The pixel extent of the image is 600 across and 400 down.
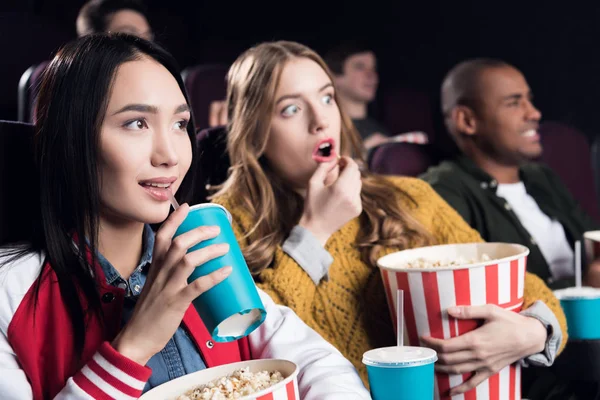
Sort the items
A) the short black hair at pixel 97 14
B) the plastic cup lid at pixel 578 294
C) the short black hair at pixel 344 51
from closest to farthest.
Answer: the plastic cup lid at pixel 578 294, the short black hair at pixel 97 14, the short black hair at pixel 344 51

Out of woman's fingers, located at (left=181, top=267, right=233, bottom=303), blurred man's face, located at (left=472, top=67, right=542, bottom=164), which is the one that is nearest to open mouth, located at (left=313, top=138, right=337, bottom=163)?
woman's fingers, located at (left=181, top=267, right=233, bottom=303)

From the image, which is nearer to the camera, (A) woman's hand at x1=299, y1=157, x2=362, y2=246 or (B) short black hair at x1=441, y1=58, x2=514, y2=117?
(A) woman's hand at x1=299, y1=157, x2=362, y2=246

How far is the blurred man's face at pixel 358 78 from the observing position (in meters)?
4.18

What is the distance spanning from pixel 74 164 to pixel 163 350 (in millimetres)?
287

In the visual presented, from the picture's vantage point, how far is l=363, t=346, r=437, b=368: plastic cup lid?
3.32 ft

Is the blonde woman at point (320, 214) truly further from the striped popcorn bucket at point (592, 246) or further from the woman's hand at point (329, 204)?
the striped popcorn bucket at point (592, 246)

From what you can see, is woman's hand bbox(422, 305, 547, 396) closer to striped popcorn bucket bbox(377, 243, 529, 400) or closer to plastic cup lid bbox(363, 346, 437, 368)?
striped popcorn bucket bbox(377, 243, 529, 400)

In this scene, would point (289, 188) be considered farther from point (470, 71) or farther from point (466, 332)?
point (470, 71)

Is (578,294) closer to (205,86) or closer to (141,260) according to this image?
(141,260)

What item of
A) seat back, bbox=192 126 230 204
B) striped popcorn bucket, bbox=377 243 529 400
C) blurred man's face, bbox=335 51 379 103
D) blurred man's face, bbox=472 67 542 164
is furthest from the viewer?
blurred man's face, bbox=335 51 379 103

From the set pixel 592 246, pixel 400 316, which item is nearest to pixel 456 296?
pixel 400 316

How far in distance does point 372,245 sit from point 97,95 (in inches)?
27.1

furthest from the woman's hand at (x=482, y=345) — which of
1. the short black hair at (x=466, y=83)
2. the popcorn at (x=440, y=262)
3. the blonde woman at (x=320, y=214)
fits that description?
the short black hair at (x=466, y=83)

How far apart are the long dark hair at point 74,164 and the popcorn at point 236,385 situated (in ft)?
0.65
